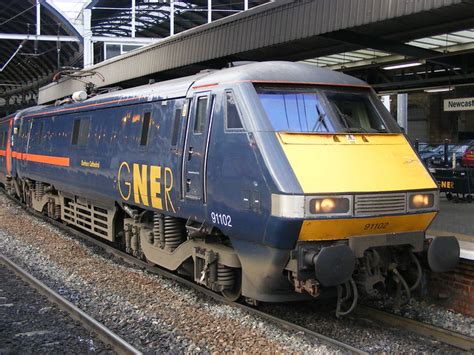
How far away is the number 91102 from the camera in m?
5.81

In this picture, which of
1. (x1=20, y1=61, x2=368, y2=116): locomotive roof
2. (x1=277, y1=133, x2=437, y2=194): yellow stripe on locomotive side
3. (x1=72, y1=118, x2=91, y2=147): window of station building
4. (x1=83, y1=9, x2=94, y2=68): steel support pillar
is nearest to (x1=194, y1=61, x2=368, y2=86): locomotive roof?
(x1=20, y1=61, x2=368, y2=116): locomotive roof

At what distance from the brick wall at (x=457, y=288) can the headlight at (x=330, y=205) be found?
2.32 metres

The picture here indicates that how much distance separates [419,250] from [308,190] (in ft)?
5.53

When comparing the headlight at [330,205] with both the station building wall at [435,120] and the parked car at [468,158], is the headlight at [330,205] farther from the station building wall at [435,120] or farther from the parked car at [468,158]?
the station building wall at [435,120]

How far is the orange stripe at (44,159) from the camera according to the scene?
11391mm

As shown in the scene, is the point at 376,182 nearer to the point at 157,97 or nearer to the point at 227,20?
the point at 157,97

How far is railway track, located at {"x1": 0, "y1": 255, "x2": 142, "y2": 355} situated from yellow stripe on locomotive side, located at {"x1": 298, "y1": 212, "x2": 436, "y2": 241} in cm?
202

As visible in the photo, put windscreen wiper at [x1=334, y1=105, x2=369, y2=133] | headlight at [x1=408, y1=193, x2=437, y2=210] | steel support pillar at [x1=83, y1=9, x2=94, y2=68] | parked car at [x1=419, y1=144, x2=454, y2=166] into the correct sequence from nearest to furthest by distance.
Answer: headlight at [x1=408, y1=193, x2=437, y2=210] < windscreen wiper at [x1=334, y1=105, x2=369, y2=133] < parked car at [x1=419, y1=144, x2=454, y2=166] < steel support pillar at [x1=83, y1=9, x2=94, y2=68]

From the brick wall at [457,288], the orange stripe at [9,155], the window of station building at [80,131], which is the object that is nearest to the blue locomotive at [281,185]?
the brick wall at [457,288]

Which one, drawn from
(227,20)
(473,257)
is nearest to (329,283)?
(473,257)

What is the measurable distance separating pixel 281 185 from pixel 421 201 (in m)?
1.70

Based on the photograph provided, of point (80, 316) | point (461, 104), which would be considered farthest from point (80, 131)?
point (461, 104)

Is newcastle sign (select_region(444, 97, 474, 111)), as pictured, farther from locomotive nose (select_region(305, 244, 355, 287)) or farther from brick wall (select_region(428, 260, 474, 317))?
locomotive nose (select_region(305, 244, 355, 287))

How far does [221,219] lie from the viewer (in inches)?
234
